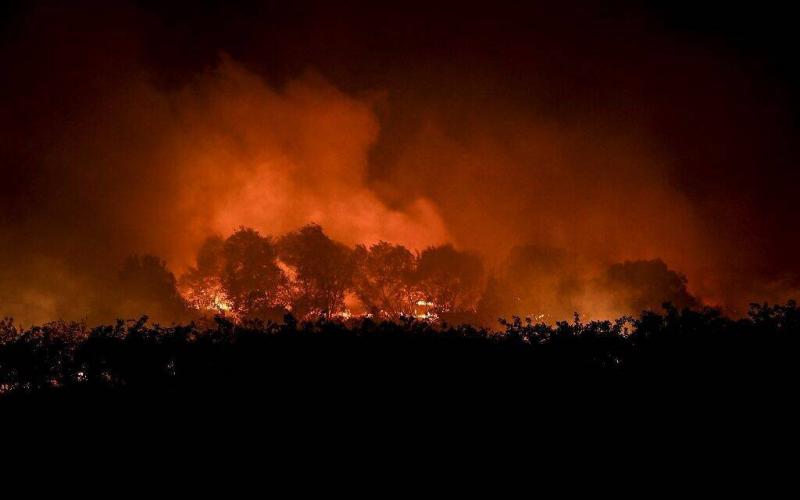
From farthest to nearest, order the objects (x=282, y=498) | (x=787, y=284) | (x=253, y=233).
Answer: (x=253, y=233) → (x=787, y=284) → (x=282, y=498)

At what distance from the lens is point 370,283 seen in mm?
41781

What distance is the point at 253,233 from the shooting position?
128 feet

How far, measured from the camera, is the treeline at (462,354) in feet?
27.7

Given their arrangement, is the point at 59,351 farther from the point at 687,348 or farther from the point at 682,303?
the point at 682,303

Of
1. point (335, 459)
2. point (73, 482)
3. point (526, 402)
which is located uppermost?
point (526, 402)

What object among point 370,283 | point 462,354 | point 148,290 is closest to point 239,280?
point 148,290

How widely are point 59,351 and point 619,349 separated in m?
11.0

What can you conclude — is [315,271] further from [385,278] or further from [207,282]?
[207,282]

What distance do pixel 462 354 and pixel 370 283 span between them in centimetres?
3284

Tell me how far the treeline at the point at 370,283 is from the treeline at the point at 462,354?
24.4 meters

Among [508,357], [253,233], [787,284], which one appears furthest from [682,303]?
[508,357]

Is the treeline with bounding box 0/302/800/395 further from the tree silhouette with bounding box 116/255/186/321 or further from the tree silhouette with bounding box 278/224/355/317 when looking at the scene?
the tree silhouette with bounding box 116/255/186/321

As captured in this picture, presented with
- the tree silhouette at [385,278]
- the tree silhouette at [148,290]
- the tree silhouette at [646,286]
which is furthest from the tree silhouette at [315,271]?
the tree silhouette at [646,286]

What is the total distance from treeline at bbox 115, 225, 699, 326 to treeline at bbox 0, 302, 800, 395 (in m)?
24.4
